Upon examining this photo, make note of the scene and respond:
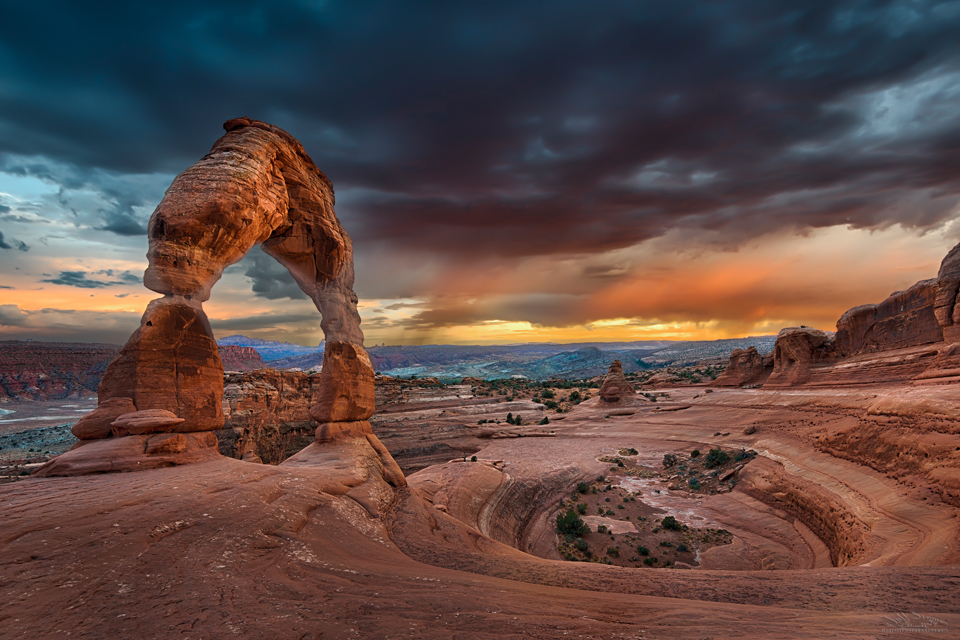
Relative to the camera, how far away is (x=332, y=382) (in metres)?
13.9

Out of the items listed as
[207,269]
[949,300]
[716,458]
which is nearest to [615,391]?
[716,458]

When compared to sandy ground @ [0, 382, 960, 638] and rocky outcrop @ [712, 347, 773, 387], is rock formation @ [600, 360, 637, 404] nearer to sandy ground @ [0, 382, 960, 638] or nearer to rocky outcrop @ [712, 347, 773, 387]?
rocky outcrop @ [712, 347, 773, 387]

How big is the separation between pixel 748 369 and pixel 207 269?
1890 inches

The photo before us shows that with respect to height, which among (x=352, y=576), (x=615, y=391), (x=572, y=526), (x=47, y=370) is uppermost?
(x=352, y=576)

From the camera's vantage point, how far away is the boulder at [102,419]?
862 cm

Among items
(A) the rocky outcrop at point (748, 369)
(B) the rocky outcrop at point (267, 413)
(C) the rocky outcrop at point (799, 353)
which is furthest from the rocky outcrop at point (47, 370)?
(C) the rocky outcrop at point (799, 353)

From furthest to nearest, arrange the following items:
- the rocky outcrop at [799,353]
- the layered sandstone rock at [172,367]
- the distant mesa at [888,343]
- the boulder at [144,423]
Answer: the rocky outcrop at [799,353], the distant mesa at [888,343], the layered sandstone rock at [172,367], the boulder at [144,423]

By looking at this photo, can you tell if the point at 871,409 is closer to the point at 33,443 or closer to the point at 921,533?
the point at 921,533

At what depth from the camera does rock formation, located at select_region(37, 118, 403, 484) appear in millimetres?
9289

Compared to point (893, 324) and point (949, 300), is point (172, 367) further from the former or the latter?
point (893, 324)

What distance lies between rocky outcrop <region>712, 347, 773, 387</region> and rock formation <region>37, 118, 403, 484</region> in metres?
41.8

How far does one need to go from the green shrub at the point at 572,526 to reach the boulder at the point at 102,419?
15.8m

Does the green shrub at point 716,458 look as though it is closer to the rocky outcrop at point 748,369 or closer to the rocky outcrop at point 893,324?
the rocky outcrop at point 893,324

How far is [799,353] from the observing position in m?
33.2
